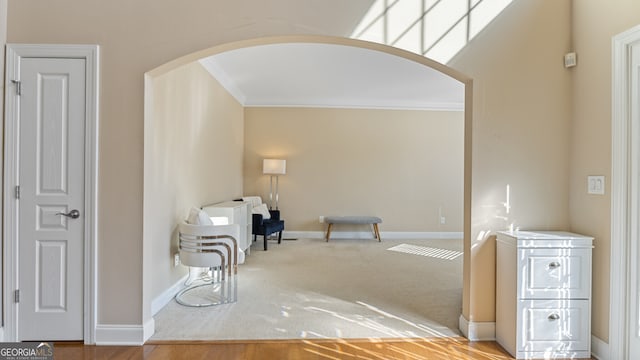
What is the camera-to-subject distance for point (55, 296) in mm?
2422

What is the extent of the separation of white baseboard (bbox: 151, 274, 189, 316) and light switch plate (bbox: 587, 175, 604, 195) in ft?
11.6

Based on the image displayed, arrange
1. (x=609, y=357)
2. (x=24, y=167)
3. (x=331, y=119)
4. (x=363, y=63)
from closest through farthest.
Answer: (x=609, y=357) → (x=24, y=167) → (x=363, y=63) → (x=331, y=119)

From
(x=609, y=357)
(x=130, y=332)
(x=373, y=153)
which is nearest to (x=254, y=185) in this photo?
(x=373, y=153)

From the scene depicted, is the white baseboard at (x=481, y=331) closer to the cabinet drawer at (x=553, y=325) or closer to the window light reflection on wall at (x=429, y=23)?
the cabinet drawer at (x=553, y=325)

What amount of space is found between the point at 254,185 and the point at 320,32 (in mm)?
4792

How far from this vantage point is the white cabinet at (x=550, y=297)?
2305mm

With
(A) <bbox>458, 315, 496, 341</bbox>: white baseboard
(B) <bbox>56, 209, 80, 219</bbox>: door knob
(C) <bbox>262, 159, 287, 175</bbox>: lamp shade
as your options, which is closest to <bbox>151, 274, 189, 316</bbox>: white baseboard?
(B) <bbox>56, 209, 80, 219</bbox>: door knob

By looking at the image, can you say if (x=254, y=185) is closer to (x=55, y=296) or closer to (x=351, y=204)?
(x=351, y=204)

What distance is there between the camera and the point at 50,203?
7.95 ft

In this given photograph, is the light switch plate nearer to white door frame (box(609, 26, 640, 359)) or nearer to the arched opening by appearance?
white door frame (box(609, 26, 640, 359))

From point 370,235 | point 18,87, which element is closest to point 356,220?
point 370,235

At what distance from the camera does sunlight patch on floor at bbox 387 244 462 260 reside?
5355mm

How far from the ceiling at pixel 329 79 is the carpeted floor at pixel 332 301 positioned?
8.85 ft

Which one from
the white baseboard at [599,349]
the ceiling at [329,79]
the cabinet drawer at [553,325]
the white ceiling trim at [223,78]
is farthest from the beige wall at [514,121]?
the white ceiling trim at [223,78]
